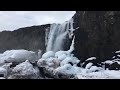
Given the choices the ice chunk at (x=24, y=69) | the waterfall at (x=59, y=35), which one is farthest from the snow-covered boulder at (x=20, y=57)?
the ice chunk at (x=24, y=69)

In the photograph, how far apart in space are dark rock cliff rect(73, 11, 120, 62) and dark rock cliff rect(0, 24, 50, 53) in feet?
5.99

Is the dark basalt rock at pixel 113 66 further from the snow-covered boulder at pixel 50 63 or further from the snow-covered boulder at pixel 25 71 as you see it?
the snow-covered boulder at pixel 25 71

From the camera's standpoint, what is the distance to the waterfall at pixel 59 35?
10.4 meters

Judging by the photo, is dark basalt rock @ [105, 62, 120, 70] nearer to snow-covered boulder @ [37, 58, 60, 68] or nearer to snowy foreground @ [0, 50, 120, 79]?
snowy foreground @ [0, 50, 120, 79]

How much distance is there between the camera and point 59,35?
10.8 metres

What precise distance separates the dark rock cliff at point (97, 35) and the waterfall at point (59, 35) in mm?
299

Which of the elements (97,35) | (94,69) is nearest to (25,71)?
(94,69)

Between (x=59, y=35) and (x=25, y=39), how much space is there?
6.42 feet

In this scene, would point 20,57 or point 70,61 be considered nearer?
point 70,61

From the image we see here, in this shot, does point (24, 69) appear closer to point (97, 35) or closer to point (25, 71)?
point (25, 71)

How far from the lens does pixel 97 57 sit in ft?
31.0
